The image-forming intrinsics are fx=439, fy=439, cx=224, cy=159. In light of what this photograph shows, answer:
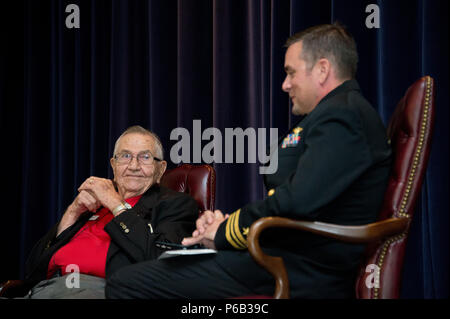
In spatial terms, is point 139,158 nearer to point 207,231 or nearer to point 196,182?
point 196,182

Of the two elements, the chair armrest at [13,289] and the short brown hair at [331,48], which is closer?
the short brown hair at [331,48]

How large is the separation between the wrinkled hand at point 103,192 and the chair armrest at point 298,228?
86 cm

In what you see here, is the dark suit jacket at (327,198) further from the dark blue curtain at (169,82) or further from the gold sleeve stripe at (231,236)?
the dark blue curtain at (169,82)

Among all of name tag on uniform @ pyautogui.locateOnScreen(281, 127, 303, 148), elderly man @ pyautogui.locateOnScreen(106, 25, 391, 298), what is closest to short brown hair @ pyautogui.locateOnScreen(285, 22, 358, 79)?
elderly man @ pyautogui.locateOnScreen(106, 25, 391, 298)

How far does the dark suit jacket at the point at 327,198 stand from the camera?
50.3 inches

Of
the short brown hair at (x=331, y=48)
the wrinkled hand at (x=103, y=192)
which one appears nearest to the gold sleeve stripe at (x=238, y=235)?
the short brown hair at (x=331, y=48)

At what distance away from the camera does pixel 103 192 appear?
197 centimetres

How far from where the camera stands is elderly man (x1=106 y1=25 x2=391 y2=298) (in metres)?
1.28

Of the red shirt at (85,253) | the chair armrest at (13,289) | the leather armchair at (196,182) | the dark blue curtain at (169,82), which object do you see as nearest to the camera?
the chair armrest at (13,289)

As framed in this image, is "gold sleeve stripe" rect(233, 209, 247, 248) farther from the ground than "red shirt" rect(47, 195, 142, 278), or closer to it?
farther from the ground

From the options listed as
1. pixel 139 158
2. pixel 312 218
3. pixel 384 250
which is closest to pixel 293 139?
pixel 312 218

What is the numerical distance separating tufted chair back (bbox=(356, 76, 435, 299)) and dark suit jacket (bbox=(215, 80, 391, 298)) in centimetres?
4

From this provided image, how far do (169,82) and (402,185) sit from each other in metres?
2.12

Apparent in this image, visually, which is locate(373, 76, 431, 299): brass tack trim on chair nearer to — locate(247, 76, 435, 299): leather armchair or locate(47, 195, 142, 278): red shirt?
locate(247, 76, 435, 299): leather armchair
